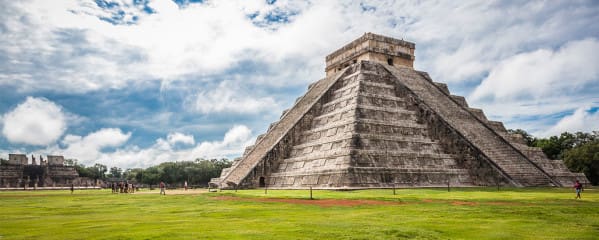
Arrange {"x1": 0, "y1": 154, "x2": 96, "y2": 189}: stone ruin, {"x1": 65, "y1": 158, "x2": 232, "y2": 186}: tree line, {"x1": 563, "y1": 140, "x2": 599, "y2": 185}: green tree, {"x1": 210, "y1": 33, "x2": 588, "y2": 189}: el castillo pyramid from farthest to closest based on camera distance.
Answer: {"x1": 65, "y1": 158, "x2": 232, "y2": 186}: tree line
{"x1": 0, "y1": 154, "x2": 96, "y2": 189}: stone ruin
{"x1": 563, "y1": 140, "x2": 599, "y2": 185}: green tree
{"x1": 210, "y1": 33, "x2": 588, "y2": 189}: el castillo pyramid

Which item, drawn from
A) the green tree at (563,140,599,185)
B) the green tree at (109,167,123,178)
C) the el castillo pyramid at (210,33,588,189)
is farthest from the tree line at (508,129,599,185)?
the green tree at (109,167,123,178)

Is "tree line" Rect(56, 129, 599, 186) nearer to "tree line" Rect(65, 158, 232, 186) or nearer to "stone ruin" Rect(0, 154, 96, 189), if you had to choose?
"tree line" Rect(65, 158, 232, 186)

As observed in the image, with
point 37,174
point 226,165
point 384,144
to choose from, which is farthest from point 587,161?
point 37,174

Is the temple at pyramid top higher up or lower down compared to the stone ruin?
higher up

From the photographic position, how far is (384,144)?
27.5 metres

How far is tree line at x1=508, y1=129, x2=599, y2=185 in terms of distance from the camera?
3977cm

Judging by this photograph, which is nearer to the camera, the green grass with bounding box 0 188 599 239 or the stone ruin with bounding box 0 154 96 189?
the green grass with bounding box 0 188 599 239

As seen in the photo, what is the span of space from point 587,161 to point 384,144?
22908 mm

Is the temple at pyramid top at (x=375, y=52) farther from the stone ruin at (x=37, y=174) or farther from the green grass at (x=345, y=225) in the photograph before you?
the stone ruin at (x=37, y=174)

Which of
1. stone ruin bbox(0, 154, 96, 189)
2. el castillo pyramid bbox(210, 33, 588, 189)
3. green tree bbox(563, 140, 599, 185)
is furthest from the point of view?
stone ruin bbox(0, 154, 96, 189)

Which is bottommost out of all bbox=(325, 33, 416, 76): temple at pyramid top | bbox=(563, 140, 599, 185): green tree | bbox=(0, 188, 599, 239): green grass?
bbox=(0, 188, 599, 239): green grass

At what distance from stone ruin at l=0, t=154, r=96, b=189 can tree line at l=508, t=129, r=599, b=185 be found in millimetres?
55449

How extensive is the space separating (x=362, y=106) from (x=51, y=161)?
49622 millimetres

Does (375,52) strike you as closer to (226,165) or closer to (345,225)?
(345,225)
